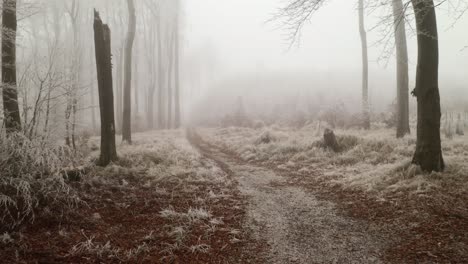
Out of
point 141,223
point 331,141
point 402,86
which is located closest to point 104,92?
point 141,223

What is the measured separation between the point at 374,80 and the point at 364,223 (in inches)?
1394

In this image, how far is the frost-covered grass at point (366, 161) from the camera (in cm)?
734

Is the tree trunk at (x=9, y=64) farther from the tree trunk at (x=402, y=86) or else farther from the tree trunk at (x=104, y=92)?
the tree trunk at (x=402, y=86)

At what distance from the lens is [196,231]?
593 centimetres

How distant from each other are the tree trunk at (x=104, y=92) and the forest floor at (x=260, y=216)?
0.63 m

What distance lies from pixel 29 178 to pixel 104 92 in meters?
4.39

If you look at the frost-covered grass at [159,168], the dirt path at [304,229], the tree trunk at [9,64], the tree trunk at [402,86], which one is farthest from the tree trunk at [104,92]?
the tree trunk at [402,86]

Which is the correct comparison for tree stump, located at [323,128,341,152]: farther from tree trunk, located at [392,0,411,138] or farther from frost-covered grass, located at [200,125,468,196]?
tree trunk, located at [392,0,411,138]

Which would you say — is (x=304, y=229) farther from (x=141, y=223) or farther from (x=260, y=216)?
(x=141, y=223)

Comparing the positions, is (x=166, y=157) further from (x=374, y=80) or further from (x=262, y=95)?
(x=374, y=80)

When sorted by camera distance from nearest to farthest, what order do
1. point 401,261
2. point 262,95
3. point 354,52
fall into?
point 401,261 → point 262,95 → point 354,52

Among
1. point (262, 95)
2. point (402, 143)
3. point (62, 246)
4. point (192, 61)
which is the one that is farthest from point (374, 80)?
point (62, 246)

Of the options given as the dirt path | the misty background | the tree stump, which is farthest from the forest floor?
the misty background

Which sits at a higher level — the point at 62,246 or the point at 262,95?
the point at 262,95
